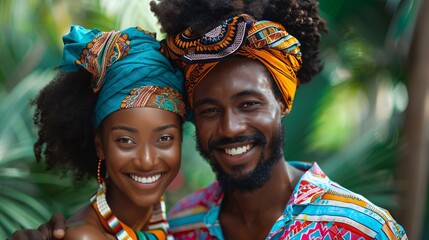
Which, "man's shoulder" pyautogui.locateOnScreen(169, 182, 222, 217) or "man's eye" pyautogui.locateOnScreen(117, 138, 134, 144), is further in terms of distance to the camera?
"man's shoulder" pyautogui.locateOnScreen(169, 182, 222, 217)

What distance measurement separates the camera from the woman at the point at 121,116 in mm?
3627

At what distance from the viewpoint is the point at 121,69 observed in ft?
12.0

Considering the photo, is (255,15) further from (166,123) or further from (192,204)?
(192,204)

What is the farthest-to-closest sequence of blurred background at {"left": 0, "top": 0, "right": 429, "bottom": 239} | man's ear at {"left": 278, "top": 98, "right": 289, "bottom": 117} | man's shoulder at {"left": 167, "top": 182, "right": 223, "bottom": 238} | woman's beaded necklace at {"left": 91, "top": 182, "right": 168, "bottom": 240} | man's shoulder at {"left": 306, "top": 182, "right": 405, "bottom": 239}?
blurred background at {"left": 0, "top": 0, "right": 429, "bottom": 239}
man's shoulder at {"left": 167, "top": 182, "right": 223, "bottom": 238}
man's ear at {"left": 278, "top": 98, "right": 289, "bottom": 117}
woman's beaded necklace at {"left": 91, "top": 182, "right": 168, "bottom": 240}
man's shoulder at {"left": 306, "top": 182, "right": 405, "bottom": 239}

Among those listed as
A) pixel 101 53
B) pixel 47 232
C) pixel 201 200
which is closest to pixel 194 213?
pixel 201 200

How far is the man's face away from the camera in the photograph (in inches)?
149

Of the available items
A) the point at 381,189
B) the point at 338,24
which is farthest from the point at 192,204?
the point at 338,24

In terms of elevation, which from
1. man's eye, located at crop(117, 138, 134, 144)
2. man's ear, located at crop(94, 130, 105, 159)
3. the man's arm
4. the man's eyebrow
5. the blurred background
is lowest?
the blurred background

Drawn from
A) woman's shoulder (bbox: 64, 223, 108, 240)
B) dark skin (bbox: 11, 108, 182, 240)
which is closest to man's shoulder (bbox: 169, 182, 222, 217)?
dark skin (bbox: 11, 108, 182, 240)

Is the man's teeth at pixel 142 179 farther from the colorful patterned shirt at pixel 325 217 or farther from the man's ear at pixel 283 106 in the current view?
the man's ear at pixel 283 106

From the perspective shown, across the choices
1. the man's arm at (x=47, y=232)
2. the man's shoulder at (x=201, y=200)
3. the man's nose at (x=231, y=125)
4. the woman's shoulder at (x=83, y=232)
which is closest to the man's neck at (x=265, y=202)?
the man's shoulder at (x=201, y=200)

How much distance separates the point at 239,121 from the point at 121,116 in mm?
668

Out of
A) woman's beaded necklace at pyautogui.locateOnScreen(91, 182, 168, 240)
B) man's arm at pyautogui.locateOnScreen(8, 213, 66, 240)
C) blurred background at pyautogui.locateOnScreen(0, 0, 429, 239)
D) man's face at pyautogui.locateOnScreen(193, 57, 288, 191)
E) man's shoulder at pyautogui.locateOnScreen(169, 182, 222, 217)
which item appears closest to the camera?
man's arm at pyautogui.locateOnScreen(8, 213, 66, 240)

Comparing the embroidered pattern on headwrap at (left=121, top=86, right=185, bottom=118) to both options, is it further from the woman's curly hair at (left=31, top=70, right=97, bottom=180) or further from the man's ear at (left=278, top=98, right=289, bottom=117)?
the man's ear at (left=278, top=98, right=289, bottom=117)
